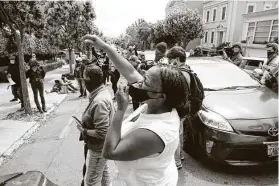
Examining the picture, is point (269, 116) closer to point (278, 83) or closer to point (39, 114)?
point (278, 83)

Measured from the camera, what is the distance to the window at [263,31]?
21469 mm

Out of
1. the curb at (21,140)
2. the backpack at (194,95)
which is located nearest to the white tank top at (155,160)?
the backpack at (194,95)

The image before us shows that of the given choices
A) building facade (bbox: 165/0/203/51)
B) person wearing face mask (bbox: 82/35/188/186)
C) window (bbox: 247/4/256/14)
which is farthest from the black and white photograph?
building facade (bbox: 165/0/203/51)

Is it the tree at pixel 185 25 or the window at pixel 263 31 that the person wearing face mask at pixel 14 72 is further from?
the tree at pixel 185 25

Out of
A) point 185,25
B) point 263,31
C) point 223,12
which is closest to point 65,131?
point 263,31

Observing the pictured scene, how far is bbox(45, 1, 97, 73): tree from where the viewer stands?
14.3 meters

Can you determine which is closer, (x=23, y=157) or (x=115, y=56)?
(x=115, y=56)

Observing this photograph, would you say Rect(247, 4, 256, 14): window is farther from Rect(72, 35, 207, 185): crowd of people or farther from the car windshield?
Rect(72, 35, 207, 185): crowd of people

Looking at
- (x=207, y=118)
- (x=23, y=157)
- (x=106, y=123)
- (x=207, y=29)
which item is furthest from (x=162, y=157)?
(x=207, y=29)

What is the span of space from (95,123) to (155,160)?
128 centimetres

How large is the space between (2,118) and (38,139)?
2050mm

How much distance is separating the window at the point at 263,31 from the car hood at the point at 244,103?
20050 millimetres

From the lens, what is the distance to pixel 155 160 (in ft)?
4.50

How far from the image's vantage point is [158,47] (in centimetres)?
550
